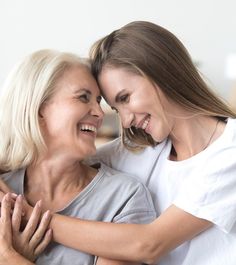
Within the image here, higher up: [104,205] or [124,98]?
[124,98]

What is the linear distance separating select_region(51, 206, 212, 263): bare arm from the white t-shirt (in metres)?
0.05

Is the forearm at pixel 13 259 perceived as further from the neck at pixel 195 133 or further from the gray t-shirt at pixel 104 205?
the neck at pixel 195 133

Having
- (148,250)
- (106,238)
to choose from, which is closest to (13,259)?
(106,238)

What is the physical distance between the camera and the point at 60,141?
52.1 inches

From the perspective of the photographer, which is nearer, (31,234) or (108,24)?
(31,234)

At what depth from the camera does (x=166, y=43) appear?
1296mm

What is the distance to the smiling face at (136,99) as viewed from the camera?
1.26 metres

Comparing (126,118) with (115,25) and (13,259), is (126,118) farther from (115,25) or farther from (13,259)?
(115,25)

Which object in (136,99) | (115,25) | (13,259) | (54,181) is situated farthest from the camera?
(115,25)

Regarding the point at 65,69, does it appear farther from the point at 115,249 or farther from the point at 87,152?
the point at 115,249

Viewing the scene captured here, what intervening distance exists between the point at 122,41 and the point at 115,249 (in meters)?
0.63

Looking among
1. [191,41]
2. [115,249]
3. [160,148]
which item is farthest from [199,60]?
[115,249]

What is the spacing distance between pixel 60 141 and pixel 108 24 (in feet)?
5.33

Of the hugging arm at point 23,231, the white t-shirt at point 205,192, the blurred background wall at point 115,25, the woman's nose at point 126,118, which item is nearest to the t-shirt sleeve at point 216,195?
the white t-shirt at point 205,192
